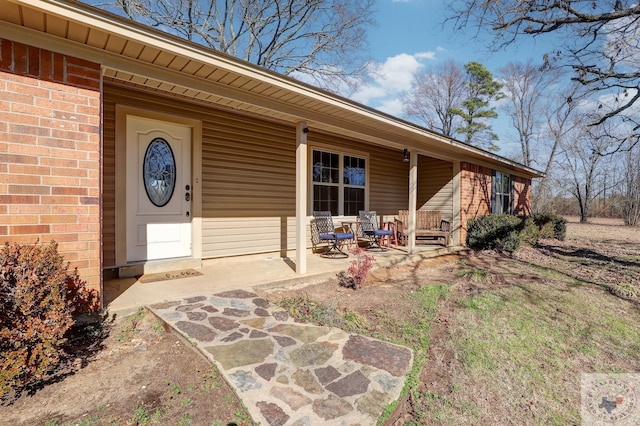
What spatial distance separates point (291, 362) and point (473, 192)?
8.39 metres

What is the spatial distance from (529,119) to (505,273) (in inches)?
884

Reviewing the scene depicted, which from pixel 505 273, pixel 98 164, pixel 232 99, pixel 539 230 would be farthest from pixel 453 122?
pixel 98 164

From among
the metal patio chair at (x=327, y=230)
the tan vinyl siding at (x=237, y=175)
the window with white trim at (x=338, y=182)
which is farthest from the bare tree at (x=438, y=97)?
the tan vinyl siding at (x=237, y=175)

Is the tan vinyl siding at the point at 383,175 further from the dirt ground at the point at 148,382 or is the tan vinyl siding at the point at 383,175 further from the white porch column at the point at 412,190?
the dirt ground at the point at 148,382

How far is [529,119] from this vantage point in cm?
2331

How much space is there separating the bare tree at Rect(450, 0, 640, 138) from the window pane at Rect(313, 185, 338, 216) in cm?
419

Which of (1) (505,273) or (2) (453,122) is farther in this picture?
(2) (453,122)

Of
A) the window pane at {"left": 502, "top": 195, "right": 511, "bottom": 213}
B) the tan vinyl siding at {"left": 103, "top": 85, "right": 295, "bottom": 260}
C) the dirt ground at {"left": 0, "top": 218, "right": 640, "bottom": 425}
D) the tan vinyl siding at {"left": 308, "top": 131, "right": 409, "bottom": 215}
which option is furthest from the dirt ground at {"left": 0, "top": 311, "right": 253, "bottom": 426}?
the window pane at {"left": 502, "top": 195, "right": 511, "bottom": 213}

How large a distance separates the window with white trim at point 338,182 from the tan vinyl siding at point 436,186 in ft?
8.37

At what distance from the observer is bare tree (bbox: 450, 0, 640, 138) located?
18.8ft

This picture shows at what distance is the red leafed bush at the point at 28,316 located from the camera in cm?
191

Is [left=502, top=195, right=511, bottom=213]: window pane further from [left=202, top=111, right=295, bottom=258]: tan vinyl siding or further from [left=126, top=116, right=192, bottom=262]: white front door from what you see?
[left=126, top=116, right=192, bottom=262]: white front door

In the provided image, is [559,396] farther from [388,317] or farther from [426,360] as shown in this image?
[388,317]
